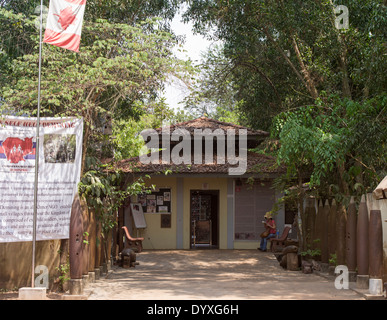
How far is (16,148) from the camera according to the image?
910 centimetres

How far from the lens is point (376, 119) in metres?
11.2

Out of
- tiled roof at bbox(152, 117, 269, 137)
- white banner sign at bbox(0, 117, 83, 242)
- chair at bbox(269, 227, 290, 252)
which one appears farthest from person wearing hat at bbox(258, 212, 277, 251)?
white banner sign at bbox(0, 117, 83, 242)

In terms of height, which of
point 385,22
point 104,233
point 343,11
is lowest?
point 104,233

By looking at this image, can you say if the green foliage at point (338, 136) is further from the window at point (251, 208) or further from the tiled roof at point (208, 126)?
the window at point (251, 208)

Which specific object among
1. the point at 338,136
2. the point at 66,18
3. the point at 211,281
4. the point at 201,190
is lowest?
the point at 211,281

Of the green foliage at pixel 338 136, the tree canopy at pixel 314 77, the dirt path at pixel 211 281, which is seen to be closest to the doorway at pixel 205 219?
the dirt path at pixel 211 281

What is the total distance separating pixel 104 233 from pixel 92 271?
5.57 feet

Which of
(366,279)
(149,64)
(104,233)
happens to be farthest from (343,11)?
(104,233)

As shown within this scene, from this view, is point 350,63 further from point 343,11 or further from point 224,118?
point 224,118

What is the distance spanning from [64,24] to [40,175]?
2651mm

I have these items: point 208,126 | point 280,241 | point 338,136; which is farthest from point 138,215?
point 338,136

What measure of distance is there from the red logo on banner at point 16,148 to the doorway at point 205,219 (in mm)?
11426

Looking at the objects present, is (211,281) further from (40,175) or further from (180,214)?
(180,214)

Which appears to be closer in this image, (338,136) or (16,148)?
(16,148)
